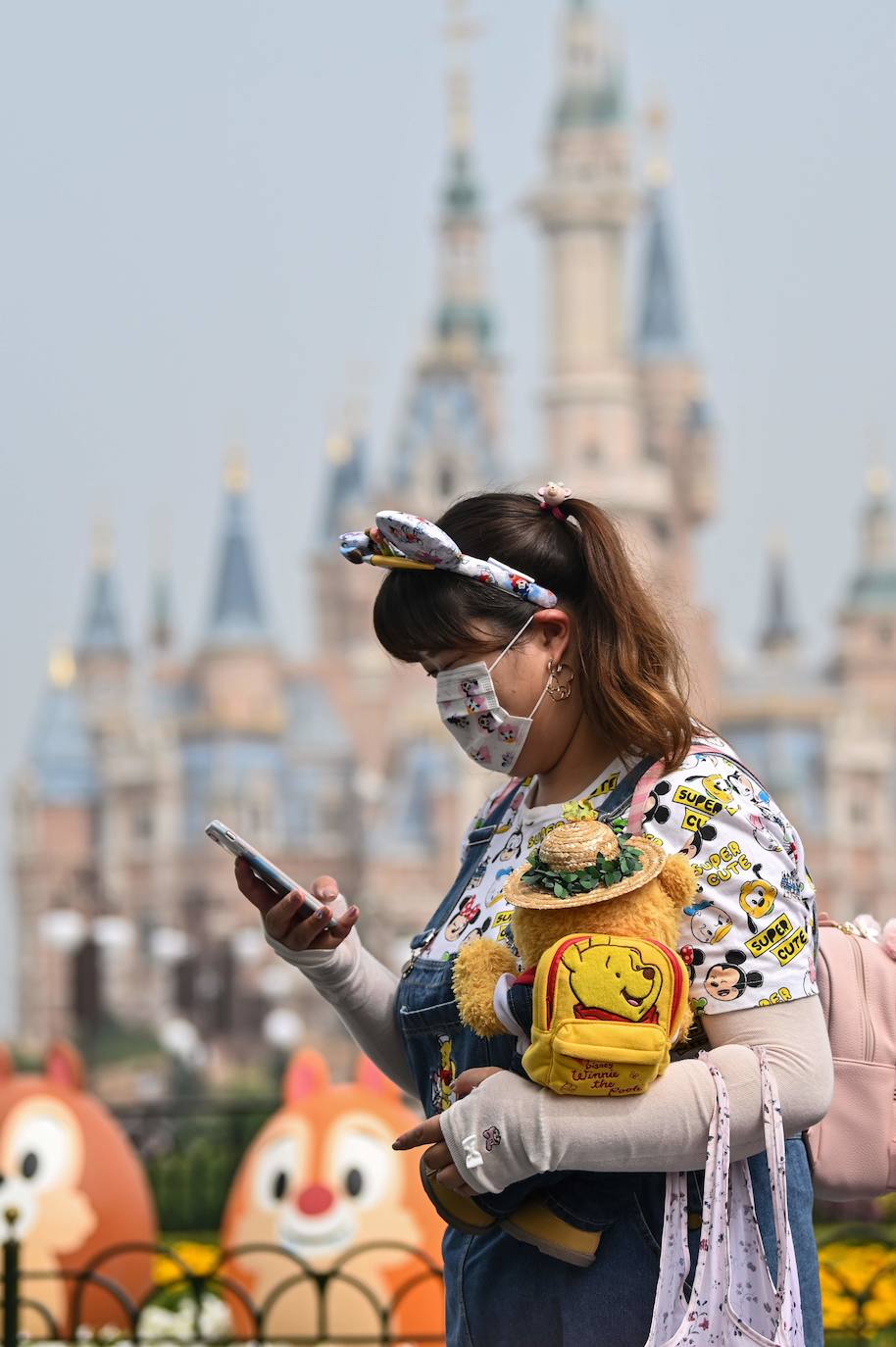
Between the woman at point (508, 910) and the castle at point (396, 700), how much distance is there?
84.8ft

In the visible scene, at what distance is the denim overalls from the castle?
1018 inches

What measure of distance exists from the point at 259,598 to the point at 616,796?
3012cm

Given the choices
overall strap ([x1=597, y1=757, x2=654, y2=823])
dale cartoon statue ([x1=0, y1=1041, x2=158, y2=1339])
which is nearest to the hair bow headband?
overall strap ([x1=597, y1=757, x2=654, y2=823])

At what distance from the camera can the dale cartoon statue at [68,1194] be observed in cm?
520

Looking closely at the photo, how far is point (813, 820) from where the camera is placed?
30234 mm

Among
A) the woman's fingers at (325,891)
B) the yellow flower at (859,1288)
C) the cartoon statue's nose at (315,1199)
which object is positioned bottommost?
the yellow flower at (859,1288)

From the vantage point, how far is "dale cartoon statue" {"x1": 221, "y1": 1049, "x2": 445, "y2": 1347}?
461 centimetres

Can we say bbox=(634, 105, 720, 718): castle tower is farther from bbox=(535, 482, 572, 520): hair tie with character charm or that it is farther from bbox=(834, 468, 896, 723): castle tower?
bbox=(535, 482, 572, 520): hair tie with character charm

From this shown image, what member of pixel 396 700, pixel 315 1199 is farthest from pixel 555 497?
pixel 396 700

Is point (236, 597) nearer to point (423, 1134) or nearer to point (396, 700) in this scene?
point (396, 700)

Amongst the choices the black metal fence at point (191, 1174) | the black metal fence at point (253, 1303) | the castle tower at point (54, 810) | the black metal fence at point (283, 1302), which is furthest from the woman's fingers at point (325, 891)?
the castle tower at point (54, 810)

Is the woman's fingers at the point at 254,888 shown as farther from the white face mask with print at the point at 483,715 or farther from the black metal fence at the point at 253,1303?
the black metal fence at the point at 253,1303

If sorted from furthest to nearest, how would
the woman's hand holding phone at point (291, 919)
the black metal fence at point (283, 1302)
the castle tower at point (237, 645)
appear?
1. the castle tower at point (237, 645)
2. the black metal fence at point (283, 1302)
3. the woman's hand holding phone at point (291, 919)

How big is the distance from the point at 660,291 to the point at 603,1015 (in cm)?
3258
